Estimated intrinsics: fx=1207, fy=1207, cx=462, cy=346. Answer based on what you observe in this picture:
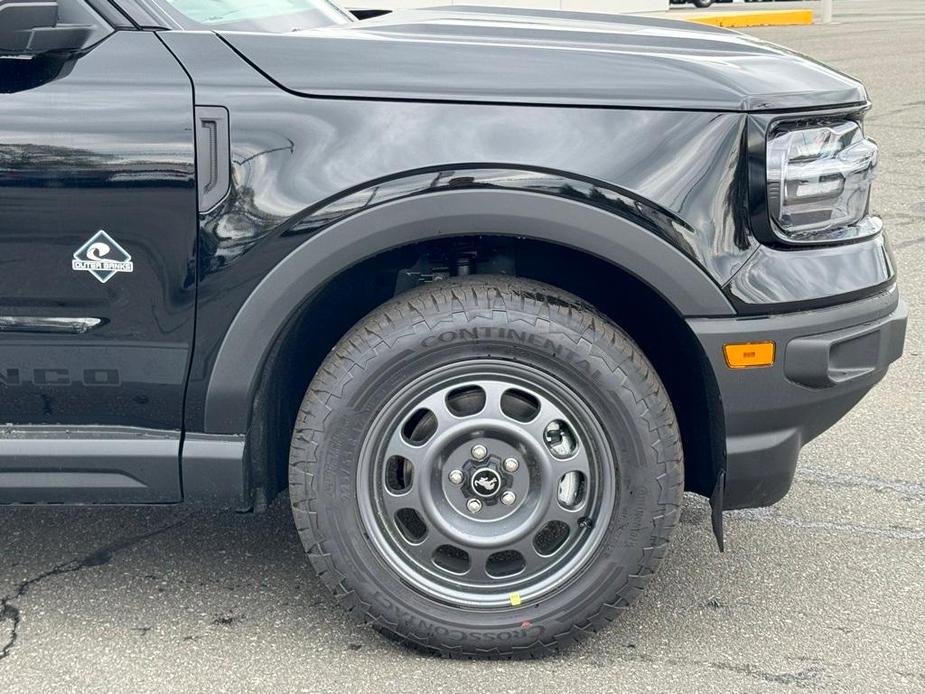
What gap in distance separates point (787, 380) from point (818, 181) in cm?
43

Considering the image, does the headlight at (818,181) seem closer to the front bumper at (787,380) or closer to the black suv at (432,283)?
the black suv at (432,283)

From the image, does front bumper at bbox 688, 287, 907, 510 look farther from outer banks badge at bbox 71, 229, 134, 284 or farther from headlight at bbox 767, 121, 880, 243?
outer banks badge at bbox 71, 229, 134, 284

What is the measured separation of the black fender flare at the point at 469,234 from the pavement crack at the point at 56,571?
3.11ft

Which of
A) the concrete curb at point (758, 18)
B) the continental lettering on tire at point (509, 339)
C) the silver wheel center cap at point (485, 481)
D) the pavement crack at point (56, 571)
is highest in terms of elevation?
the continental lettering on tire at point (509, 339)

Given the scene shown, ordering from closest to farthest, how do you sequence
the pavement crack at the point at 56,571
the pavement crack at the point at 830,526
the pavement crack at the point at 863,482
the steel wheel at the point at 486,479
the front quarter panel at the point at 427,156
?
the front quarter panel at the point at 427,156, the steel wheel at the point at 486,479, the pavement crack at the point at 56,571, the pavement crack at the point at 830,526, the pavement crack at the point at 863,482

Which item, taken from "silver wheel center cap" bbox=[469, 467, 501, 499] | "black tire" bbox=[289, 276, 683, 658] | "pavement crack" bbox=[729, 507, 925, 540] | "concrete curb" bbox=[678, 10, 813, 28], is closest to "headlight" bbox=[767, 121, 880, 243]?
"black tire" bbox=[289, 276, 683, 658]

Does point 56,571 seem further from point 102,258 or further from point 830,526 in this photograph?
point 830,526

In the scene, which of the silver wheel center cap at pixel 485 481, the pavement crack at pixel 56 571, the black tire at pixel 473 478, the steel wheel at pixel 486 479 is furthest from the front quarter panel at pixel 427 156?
the pavement crack at pixel 56 571

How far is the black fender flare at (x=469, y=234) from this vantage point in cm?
251

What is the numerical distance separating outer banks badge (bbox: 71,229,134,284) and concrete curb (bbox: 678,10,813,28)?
1984 centimetres

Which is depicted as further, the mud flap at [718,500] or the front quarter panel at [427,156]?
the mud flap at [718,500]

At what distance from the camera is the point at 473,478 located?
106 inches

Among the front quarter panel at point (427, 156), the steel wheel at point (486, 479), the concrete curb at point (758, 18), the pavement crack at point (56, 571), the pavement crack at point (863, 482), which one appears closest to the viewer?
the front quarter panel at point (427, 156)

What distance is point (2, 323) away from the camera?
2.59 meters
